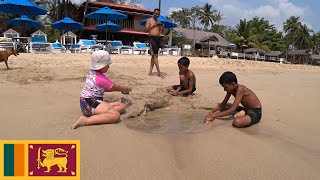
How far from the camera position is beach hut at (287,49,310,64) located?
50.8 m

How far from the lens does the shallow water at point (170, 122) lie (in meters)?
3.55

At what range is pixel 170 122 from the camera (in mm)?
4004

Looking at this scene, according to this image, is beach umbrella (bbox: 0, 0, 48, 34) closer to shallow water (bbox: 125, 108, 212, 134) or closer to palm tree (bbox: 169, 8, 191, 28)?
shallow water (bbox: 125, 108, 212, 134)

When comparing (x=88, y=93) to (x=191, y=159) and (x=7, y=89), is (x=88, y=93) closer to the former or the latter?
(x=191, y=159)

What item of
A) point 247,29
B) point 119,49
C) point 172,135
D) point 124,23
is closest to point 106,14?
point 119,49

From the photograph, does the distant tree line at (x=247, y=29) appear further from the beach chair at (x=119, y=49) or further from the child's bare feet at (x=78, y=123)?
the child's bare feet at (x=78, y=123)

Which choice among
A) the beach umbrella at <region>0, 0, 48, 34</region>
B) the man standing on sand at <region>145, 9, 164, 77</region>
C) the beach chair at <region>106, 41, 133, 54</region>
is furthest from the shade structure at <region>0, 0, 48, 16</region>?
the man standing on sand at <region>145, 9, 164, 77</region>

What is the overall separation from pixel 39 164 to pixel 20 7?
15.0m

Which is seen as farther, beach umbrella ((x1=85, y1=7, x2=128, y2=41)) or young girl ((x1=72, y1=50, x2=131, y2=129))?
beach umbrella ((x1=85, y1=7, x2=128, y2=41))

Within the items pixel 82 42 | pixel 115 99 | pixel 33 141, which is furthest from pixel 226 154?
pixel 82 42

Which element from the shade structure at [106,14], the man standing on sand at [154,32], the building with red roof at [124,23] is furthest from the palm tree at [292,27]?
the man standing on sand at [154,32]

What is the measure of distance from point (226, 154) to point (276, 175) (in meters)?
0.48

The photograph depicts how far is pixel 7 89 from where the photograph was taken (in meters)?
5.34

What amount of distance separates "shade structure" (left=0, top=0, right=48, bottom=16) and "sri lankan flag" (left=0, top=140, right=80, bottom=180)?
13800mm
